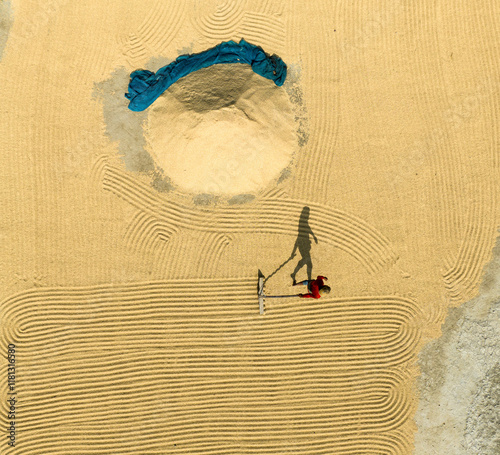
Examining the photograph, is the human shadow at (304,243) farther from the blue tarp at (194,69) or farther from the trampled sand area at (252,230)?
the blue tarp at (194,69)

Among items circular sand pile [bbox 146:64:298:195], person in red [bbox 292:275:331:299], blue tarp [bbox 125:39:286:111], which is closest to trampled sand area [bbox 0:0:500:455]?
circular sand pile [bbox 146:64:298:195]

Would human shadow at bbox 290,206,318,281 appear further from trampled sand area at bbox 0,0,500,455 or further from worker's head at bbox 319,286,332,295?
worker's head at bbox 319,286,332,295

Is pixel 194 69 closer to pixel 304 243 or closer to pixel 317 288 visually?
pixel 304 243

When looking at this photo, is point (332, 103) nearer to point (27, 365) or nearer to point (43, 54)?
point (43, 54)

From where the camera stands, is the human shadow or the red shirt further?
the human shadow

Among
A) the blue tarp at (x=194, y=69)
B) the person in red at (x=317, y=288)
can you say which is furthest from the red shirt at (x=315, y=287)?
the blue tarp at (x=194, y=69)

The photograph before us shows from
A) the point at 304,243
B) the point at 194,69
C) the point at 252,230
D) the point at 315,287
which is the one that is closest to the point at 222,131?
the point at 194,69
